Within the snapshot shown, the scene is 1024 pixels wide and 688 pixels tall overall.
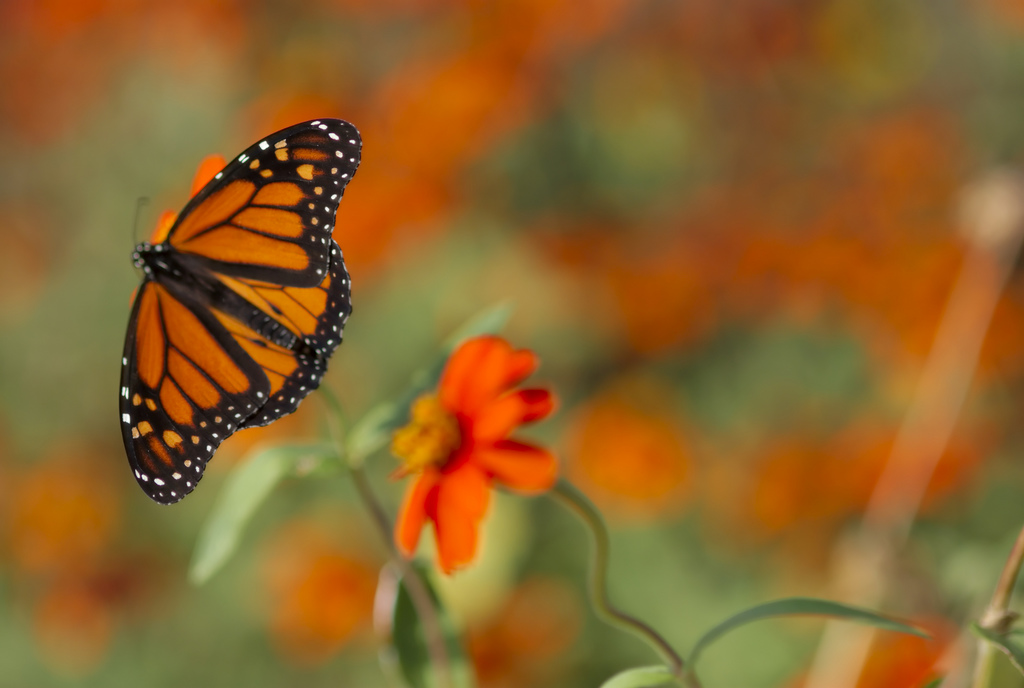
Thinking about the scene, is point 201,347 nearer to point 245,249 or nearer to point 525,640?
point 245,249

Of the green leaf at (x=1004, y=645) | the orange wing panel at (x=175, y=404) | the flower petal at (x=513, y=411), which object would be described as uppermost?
the orange wing panel at (x=175, y=404)

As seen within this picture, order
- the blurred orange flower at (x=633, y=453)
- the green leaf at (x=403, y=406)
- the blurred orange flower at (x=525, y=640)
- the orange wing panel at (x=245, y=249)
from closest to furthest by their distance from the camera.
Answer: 1. the green leaf at (x=403, y=406)
2. the orange wing panel at (x=245, y=249)
3. the blurred orange flower at (x=525, y=640)
4. the blurred orange flower at (x=633, y=453)

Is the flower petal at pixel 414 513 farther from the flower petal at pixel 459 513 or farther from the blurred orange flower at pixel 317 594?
the blurred orange flower at pixel 317 594

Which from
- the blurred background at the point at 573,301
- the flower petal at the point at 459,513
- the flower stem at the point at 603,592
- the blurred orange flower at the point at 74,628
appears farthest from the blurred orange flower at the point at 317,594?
the flower stem at the point at 603,592

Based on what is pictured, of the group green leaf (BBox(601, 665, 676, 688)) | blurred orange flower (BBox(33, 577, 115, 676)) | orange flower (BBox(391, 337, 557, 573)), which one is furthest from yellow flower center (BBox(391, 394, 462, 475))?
blurred orange flower (BBox(33, 577, 115, 676))

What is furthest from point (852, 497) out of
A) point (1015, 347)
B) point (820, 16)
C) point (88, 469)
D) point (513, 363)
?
point (88, 469)

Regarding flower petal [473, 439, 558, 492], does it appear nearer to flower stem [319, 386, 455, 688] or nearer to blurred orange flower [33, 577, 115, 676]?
flower stem [319, 386, 455, 688]
